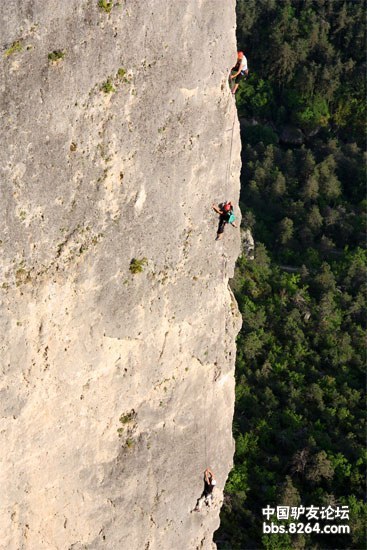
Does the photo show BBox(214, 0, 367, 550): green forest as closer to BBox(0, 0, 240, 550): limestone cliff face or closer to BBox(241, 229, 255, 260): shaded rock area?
BBox(241, 229, 255, 260): shaded rock area

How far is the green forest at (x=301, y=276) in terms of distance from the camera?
2898 centimetres

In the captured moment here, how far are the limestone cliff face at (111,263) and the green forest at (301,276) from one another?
14.8 metres

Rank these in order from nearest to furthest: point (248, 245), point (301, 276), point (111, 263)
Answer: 1. point (111, 263)
2. point (301, 276)
3. point (248, 245)

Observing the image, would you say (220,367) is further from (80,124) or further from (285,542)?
(285,542)

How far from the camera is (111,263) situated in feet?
41.4

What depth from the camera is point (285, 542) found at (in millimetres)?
26719

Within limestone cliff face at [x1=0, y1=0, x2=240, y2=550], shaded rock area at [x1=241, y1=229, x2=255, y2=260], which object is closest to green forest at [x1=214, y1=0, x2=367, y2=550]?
shaded rock area at [x1=241, y1=229, x2=255, y2=260]


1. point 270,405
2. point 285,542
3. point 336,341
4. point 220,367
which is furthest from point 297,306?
point 220,367

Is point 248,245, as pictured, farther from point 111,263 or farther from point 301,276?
point 111,263

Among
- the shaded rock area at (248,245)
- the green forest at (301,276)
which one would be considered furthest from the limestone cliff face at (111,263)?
the shaded rock area at (248,245)

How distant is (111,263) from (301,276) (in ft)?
94.1

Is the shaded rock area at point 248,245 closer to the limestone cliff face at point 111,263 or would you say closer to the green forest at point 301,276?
the green forest at point 301,276

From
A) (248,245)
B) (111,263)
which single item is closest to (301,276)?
(248,245)

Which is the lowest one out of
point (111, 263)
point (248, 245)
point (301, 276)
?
point (301, 276)
